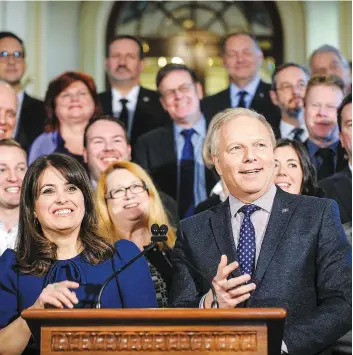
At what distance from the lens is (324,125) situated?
4.90 meters

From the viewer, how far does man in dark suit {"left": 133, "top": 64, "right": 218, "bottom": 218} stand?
199 inches

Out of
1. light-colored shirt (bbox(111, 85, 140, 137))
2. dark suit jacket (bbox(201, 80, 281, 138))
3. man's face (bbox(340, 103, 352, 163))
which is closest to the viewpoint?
man's face (bbox(340, 103, 352, 163))

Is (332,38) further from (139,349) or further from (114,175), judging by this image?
(139,349)

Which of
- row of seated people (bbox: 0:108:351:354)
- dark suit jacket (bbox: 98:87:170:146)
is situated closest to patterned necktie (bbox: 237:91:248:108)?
dark suit jacket (bbox: 98:87:170:146)

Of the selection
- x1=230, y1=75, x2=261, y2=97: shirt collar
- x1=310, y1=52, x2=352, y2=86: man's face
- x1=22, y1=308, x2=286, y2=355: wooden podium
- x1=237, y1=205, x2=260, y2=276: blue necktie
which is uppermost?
x1=310, y1=52, x2=352, y2=86: man's face

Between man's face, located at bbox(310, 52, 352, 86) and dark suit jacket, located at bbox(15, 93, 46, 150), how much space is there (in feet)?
5.98

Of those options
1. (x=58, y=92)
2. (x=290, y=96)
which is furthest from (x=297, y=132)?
(x=58, y=92)

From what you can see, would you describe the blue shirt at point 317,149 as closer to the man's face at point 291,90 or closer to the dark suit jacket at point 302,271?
the man's face at point 291,90

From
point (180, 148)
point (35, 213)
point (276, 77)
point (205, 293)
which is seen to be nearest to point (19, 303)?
point (35, 213)

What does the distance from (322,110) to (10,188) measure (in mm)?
1818

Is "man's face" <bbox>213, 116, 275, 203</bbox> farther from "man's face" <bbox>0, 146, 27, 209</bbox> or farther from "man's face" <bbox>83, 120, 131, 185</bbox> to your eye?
"man's face" <bbox>83, 120, 131, 185</bbox>

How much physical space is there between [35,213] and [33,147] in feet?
7.00

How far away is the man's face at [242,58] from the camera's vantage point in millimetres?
5613

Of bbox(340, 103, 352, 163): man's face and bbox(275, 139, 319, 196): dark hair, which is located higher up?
bbox(340, 103, 352, 163): man's face
